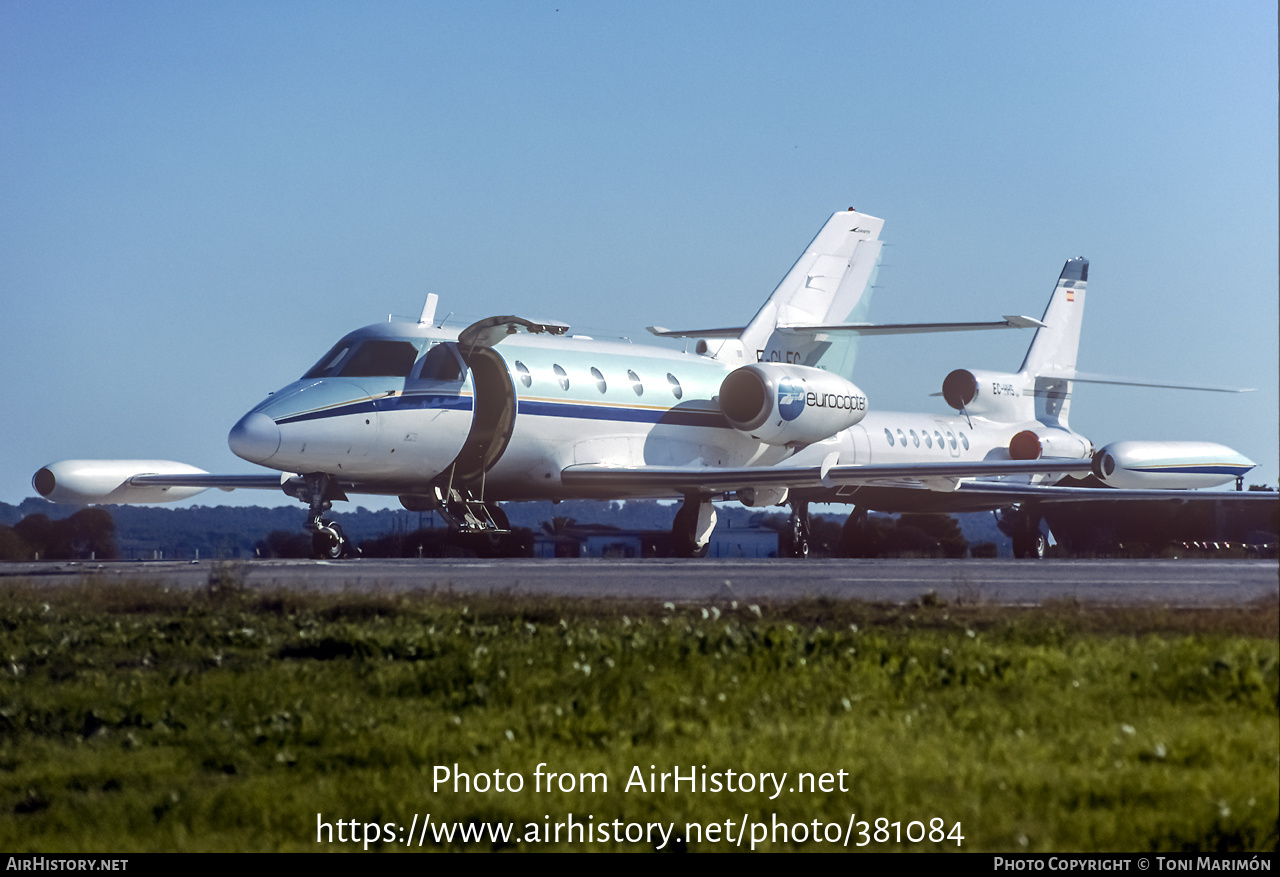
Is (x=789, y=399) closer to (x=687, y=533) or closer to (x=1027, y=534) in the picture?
(x=687, y=533)

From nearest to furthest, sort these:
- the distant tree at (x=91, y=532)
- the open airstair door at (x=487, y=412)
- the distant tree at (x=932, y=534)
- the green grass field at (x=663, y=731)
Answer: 1. the green grass field at (x=663, y=731)
2. the open airstair door at (x=487, y=412)
3. the distant tree at (x=91, y=532)
4. the distant tree at (x=932, y=534)

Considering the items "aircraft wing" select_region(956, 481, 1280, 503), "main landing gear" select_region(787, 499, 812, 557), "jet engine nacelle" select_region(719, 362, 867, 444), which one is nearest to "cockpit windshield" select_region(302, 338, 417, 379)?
"jet engine nacelle" select_region(719, 362, 867, 444)

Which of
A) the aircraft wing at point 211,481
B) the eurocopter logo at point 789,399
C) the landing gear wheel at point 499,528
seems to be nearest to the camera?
the landing gear wheel at point 499,528

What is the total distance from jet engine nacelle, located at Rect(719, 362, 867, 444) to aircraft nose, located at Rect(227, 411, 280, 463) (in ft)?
37.1

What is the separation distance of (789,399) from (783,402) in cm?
21

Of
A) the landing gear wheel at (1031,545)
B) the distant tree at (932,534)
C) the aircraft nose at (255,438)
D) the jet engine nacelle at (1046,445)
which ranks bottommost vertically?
the distant tree at (932,534)

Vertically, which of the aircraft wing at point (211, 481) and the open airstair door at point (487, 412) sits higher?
the open airstair door at point (487, 412)

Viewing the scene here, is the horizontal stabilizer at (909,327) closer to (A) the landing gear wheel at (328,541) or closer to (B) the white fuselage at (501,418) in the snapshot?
(B) the white fuselage at (501,418)

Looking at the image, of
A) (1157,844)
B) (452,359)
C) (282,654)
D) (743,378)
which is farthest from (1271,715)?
(743,378)

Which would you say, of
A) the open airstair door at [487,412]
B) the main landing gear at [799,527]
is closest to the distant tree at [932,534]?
the main landing gear at [799,527]

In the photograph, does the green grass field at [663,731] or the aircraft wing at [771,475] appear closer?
the green grass field at [663,731]

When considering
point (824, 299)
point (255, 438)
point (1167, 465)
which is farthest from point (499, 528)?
point (1167, 465)

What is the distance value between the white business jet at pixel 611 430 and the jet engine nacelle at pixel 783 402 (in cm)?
4

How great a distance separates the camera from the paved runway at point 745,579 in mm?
14477
